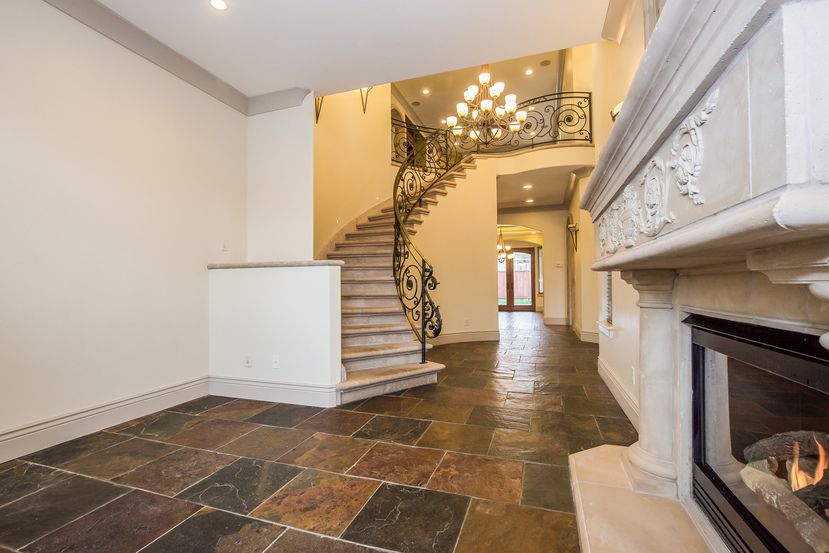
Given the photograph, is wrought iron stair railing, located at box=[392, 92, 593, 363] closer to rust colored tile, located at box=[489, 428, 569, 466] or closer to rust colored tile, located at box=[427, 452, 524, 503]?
rust colored tile, located at box=[489, 428, 569, 466]

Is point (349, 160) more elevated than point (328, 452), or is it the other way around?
point (349, 160)

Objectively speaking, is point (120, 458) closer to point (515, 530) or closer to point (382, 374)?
point (382, 374)

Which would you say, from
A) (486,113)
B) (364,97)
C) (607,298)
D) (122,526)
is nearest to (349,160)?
(364,97)

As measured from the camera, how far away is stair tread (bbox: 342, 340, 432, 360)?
3.49m

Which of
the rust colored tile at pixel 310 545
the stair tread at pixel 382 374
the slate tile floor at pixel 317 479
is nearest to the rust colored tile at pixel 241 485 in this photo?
the slate tile floor at pixel 317 479

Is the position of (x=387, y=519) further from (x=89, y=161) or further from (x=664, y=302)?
(x=89, y=161)

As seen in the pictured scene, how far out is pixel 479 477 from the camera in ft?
6.29

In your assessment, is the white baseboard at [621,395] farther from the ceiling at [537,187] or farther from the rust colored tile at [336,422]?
the ceiling at [537,187]

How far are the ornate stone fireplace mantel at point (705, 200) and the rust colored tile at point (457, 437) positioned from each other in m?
0.74

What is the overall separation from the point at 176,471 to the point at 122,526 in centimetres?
45

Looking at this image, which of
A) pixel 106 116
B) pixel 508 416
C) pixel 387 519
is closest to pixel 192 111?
pixel 106 116

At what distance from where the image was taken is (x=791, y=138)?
479 millimetres

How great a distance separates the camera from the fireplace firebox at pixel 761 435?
0.86 meters

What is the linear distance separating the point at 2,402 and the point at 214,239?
1787mm
